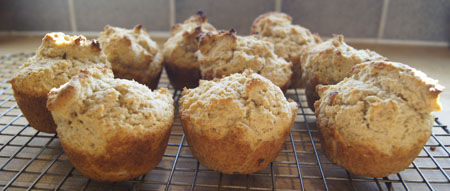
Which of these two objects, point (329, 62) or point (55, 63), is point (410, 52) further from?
point (55, 63)

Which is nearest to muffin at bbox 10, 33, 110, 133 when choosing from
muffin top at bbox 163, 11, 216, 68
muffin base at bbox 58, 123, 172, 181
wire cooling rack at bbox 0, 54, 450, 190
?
wire cooling rack at bbox 0, 54, 450, 190

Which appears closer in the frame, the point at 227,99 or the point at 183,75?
the point at 227,99

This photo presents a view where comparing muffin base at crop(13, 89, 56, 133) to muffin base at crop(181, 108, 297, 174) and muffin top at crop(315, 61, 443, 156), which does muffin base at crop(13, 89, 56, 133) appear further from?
muffin top at crop(315, 61, 443, 156)

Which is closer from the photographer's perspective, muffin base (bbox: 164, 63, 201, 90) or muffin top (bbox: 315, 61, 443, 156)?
muffin top (bbox: 315, 61, 443, 156)

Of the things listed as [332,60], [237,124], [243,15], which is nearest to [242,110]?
[237,124]

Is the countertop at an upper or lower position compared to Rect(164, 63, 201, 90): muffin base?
lower

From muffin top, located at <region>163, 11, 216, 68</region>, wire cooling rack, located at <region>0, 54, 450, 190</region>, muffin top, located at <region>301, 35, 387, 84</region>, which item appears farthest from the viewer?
muffin top, located at <region>163, 11, 216, 68</region>

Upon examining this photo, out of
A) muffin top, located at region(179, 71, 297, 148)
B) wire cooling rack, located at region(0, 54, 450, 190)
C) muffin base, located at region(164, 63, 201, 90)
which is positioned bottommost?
wire cooling rack, located at region(0, 54, 450, 190)
